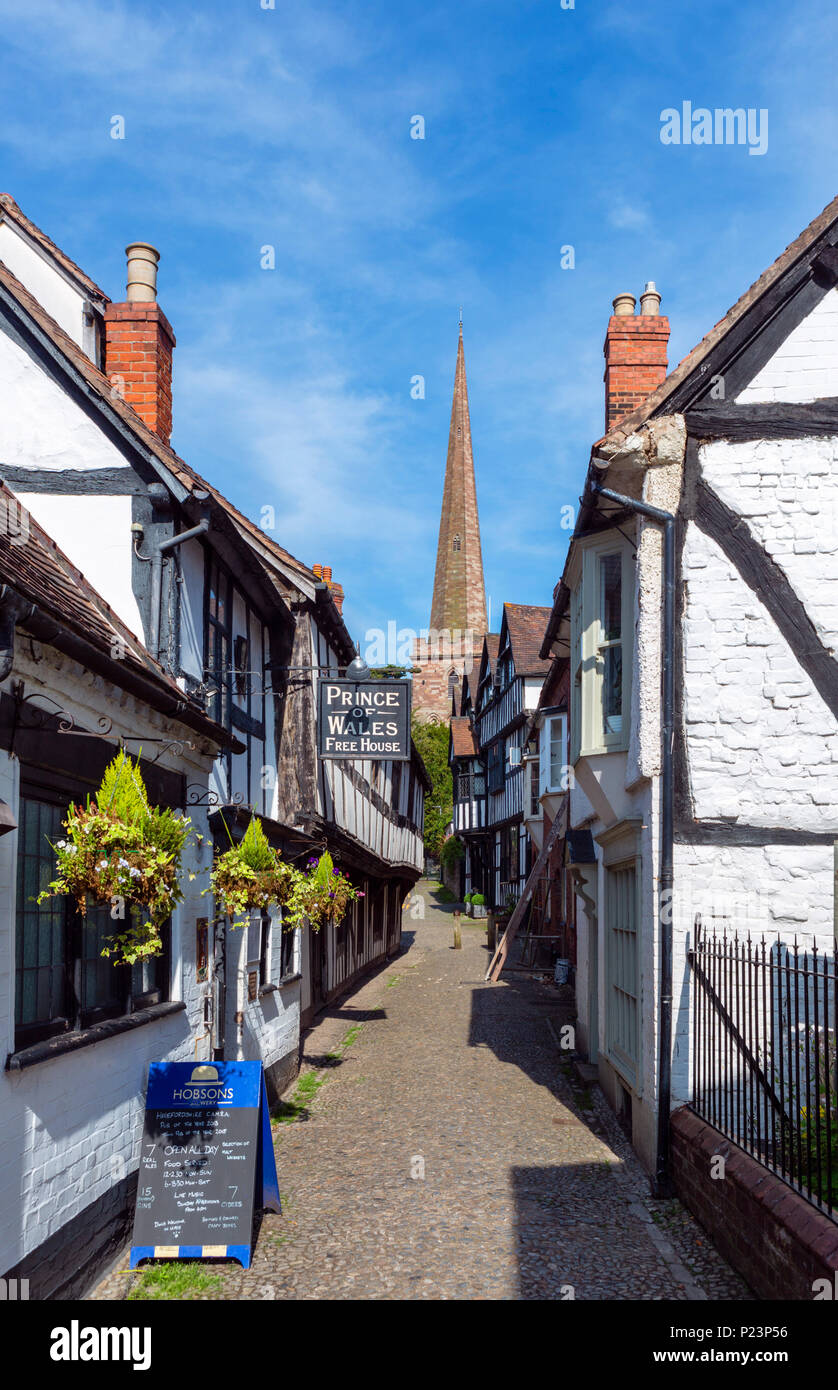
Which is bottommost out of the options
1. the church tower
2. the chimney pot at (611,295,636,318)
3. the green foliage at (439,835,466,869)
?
the green foliage at (439,835,466,869)

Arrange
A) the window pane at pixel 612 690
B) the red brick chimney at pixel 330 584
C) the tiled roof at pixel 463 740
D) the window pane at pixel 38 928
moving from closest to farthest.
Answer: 1. the window pane at pixel 38 928
2. the window pane at pixel 612 690
3. the red brick chimney at pixel 330 584
4. the tiled roof at pixel 463 740

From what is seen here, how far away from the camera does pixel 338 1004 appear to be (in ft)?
61.9

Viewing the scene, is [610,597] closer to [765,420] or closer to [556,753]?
[765,420]

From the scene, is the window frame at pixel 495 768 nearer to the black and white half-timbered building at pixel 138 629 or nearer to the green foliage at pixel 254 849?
the black and white half-timbered building at pixel 138 629

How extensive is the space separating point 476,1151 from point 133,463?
6.37 metres

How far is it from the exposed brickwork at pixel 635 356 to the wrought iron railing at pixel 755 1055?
5.70 m

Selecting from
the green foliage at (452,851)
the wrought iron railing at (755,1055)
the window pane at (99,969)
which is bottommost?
the green foliage at (452,851)

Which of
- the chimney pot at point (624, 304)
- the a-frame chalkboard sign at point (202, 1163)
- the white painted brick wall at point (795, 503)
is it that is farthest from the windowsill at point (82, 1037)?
the chimney pot at point (624, 304)

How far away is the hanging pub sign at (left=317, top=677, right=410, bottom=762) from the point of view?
38.0 feet

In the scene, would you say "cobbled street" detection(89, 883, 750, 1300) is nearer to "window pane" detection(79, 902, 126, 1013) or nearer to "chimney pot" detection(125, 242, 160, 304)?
"window pane" detection(79, 902, 126, 1013)

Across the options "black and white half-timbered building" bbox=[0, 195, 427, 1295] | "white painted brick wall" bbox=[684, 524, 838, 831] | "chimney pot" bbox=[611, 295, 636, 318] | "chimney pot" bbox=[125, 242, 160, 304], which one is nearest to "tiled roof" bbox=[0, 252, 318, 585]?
"black and white half-timbered building" bbox=[0, 195, 427, 1295]

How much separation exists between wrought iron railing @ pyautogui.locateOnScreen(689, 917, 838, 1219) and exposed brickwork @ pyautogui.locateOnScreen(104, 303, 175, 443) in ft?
21.6

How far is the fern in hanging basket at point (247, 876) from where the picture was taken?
829 centimetres
